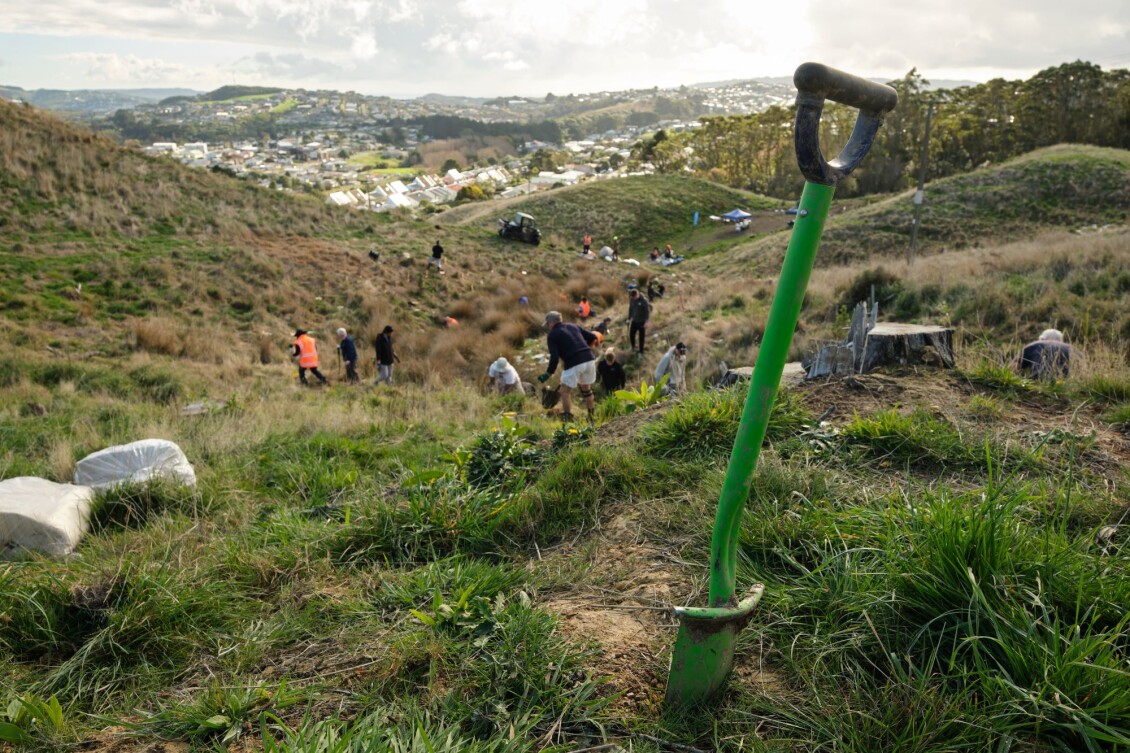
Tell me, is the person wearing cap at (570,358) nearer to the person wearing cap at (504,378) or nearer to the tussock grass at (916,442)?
the person wearing cap at (504,378)

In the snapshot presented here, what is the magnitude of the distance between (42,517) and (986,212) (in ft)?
114

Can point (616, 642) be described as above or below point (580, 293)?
above

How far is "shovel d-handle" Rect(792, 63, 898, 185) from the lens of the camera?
1.59 meters

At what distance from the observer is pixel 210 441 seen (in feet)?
19.6

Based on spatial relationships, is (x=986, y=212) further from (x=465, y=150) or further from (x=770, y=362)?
(x=465, y=150)

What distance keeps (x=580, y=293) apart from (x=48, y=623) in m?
19.5

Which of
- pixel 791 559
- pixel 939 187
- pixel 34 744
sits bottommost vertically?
pixel 34 744

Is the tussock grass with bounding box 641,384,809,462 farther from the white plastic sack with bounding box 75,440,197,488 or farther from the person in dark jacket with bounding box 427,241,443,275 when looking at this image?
the person in dark jacket with bounding box 427,241,443,275

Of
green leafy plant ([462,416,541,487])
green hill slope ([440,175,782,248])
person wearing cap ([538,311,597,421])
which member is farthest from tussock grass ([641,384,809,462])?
green hill slope ([440,175,782,248])

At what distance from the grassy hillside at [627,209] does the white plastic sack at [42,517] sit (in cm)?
3478

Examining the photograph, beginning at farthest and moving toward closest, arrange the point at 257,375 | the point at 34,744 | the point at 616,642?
the point at 257,375, the point at 616,642, the point at 34,744

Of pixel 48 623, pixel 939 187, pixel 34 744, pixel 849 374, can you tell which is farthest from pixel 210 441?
pixel 939 187

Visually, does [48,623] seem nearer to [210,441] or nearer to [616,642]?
[616,642]

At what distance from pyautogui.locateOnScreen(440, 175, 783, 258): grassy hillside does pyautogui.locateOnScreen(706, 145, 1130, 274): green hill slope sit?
1025 centimetres
